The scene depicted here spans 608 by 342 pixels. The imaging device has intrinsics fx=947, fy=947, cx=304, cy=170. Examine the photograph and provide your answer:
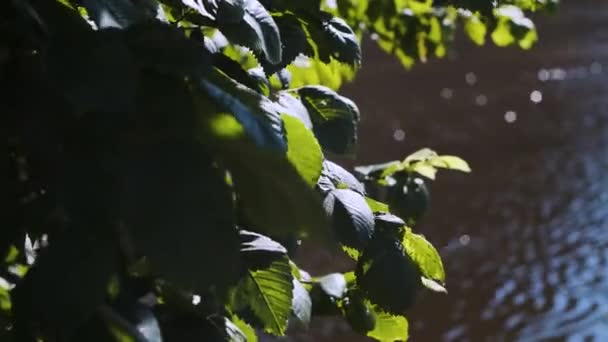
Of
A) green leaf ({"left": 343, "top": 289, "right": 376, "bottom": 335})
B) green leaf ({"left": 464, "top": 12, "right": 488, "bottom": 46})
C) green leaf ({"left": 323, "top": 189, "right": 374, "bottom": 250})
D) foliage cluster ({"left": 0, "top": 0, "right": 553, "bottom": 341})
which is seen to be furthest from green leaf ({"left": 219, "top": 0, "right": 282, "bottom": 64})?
green leaf ({"left": 464, "top": 12, "right": 488, "bottom": 46})

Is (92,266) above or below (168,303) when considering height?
above

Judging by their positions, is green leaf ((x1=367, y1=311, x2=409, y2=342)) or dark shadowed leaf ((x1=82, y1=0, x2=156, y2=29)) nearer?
dark shadowed leaf ((x1=82, y1=0, x2=156, y2=29))

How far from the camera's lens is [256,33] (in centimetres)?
99

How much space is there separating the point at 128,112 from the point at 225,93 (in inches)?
3.2

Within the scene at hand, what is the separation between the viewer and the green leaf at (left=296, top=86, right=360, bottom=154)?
1.32 m

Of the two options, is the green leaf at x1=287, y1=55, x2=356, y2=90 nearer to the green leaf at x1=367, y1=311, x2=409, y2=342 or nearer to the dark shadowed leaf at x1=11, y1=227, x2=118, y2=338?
the green leaf at x1=367, y1=311, x2=409, y2=342

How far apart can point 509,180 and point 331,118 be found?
5.74 meters

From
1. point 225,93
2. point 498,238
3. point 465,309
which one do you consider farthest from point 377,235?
point 498,238

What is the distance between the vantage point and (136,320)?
819 mm

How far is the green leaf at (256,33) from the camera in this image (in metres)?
0.99

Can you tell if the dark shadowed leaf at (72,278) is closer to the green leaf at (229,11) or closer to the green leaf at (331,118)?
the green leaf at (229,11)

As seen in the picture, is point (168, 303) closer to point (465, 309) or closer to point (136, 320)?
point (136, 320)

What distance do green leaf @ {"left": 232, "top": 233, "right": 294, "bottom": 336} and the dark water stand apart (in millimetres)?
3502

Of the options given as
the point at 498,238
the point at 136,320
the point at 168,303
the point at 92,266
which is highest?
the point at 92,266
